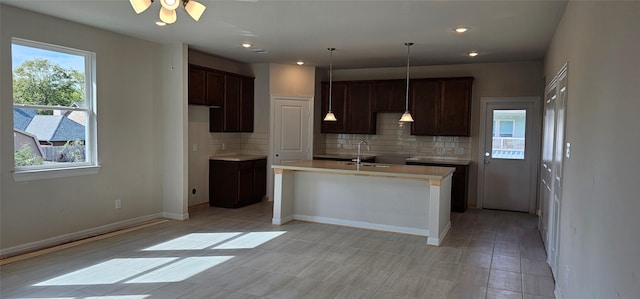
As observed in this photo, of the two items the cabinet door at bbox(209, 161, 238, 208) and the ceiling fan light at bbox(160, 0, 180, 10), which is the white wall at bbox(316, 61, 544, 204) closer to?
the cabinet door at bbox(209, 161, 238, 208)

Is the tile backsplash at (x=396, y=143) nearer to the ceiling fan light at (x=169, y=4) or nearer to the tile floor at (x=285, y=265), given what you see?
the tile floor at (x=285, y=265)

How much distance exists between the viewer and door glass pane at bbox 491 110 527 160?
6914 mm

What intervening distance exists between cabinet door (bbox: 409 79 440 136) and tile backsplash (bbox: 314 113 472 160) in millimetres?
346

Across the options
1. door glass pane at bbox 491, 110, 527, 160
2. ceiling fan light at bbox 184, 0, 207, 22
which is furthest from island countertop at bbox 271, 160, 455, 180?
ceiling fan light at bbox 184, 0, 207, 22

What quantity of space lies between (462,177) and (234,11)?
4.54m

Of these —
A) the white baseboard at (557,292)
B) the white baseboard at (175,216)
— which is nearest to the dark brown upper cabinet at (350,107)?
the white baseboard at (175,216)

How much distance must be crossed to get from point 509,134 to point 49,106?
22.4ft

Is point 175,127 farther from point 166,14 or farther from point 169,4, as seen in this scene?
point 169,4

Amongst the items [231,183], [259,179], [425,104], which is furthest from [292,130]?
[425,104]

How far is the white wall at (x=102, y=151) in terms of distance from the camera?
13.7 ft

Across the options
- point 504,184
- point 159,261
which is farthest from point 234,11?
point 504,184

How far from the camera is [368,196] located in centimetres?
562

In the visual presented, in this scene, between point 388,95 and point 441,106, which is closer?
point 441,106

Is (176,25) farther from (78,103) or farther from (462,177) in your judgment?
(462,177)
